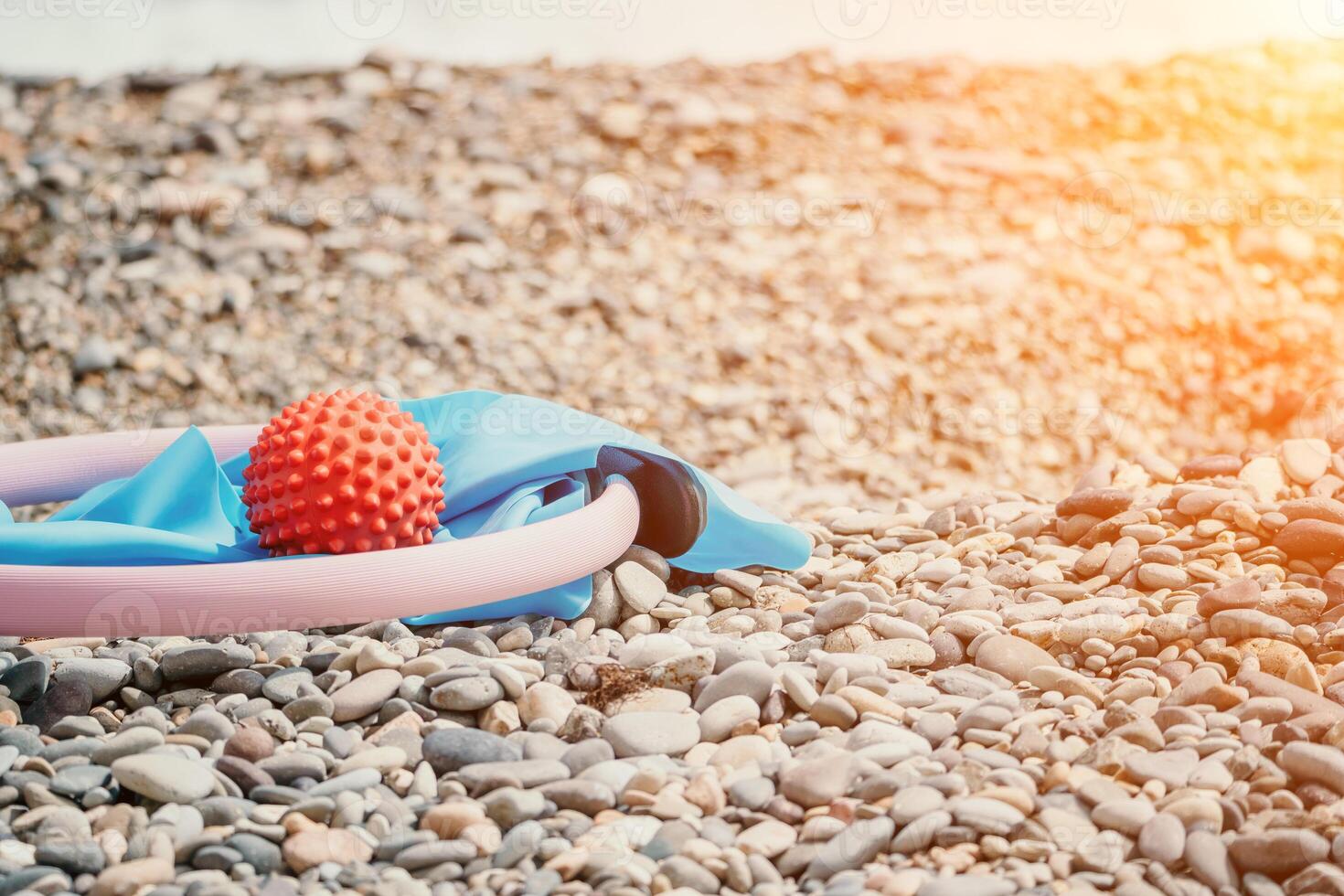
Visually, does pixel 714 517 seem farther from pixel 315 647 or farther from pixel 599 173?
pixel 599 173

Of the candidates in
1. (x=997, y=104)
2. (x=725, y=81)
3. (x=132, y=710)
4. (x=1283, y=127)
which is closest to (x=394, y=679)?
(x=132, y=710)

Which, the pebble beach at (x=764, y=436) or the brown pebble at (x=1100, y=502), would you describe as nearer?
the pebble beach at (x=764, y=436)

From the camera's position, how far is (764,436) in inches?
185

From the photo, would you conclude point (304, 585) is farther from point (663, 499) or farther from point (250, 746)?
point (663, 499)

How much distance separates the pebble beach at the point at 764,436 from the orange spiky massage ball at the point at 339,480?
212 millimetres

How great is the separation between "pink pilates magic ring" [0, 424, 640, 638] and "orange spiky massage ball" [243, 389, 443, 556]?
0.16 m

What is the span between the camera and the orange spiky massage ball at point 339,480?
2.19 metres

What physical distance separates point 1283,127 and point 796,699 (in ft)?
20.8

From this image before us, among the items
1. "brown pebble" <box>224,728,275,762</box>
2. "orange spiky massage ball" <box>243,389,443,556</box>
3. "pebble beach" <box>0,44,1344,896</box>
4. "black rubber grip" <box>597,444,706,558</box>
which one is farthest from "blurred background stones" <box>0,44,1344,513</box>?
"brown pebble" <box>224,728,275,762</box>

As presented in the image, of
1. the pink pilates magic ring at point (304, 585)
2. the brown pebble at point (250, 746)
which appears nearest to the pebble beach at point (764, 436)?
the brown pebble at point (250, 746)

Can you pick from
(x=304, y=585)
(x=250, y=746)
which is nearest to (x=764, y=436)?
(x=304, y=585)

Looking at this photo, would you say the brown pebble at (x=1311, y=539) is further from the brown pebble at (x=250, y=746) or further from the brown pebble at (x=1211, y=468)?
the brown pebble at (x=250, y=746)

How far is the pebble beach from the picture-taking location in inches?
61.7

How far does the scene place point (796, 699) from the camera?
75.2 inches
